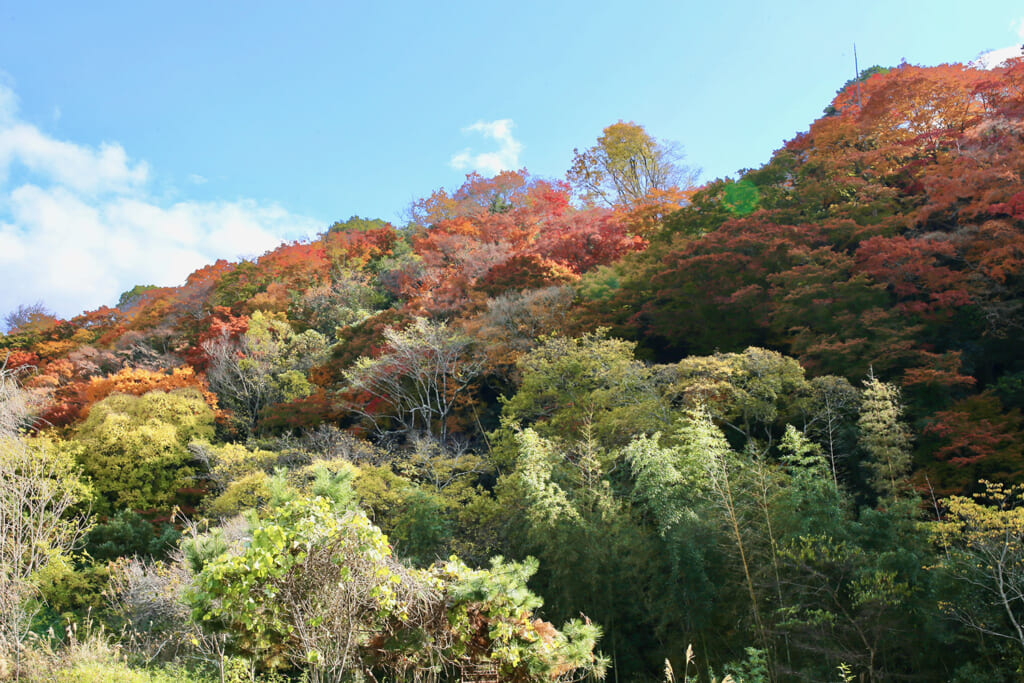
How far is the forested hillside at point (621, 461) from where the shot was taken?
5945 mm

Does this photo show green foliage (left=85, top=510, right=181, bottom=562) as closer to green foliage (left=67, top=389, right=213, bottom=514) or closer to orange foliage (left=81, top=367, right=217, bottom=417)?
green foliage (left=67, top=389, right=213, bottom=514)

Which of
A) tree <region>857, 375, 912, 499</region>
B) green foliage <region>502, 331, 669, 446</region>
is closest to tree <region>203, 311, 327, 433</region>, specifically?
green foliage <region>502, 331, 669, 446</region>

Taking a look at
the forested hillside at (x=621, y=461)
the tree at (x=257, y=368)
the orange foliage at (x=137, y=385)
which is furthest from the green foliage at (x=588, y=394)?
the orange foliage at (x=137, y=385)

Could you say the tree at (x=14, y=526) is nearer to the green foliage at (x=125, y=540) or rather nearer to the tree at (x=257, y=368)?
the green foliage at (x=125, y=540)

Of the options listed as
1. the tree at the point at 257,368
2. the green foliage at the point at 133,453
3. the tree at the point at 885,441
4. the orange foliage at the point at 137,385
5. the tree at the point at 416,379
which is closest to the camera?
the tree at the point at 885,441

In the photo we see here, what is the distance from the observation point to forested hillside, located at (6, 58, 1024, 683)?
595 cm

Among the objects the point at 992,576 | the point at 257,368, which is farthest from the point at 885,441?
the point at 257,368

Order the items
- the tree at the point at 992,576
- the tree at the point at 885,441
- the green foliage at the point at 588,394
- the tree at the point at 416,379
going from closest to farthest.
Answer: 1. the tree at the point at 992,576
2. the tree at the point at 885,441
3. the green foliage at the point at 588,394
4. the tree at the point at 416,379

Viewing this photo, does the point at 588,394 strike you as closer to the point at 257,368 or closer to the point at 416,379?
the point at 416,379

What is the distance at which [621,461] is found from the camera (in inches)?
462

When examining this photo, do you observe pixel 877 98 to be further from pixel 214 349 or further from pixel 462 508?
pixel 214 349

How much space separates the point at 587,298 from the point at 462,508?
758cm

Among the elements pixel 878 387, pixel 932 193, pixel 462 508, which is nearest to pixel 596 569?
pixel 462 508

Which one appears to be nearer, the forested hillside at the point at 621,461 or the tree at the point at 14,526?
the forested hillside at the point at 621,461
